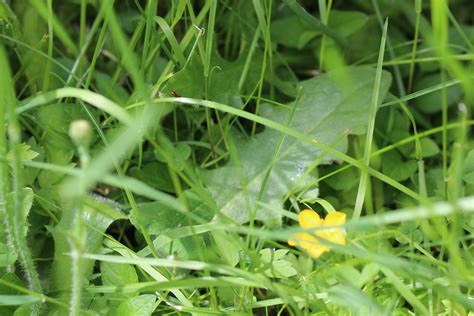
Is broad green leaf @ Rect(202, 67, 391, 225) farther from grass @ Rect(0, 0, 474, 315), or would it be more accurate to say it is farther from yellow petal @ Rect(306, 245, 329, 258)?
yellow petal @ Rect(306, 245, 329, 258)

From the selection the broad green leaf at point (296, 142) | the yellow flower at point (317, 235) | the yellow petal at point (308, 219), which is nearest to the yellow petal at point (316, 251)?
the yellow flower at point (317, 235)

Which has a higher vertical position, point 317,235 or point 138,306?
point 317,235

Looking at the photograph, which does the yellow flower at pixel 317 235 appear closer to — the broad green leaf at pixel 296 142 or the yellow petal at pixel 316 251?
the yellow petal at pixel 316 251

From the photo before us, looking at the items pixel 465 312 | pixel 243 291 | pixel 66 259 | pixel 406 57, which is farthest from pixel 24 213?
pixel 406 57

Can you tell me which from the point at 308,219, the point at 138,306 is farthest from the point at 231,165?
the point at 138,306

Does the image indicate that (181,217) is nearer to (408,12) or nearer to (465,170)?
(465,170)

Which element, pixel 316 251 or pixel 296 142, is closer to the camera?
pixel 316 251

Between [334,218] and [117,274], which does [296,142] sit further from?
[117,274]

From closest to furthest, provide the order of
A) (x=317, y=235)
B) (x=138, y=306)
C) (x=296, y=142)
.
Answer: (x=317, y=235)
(x=138, y=306)
(x=296, y=142)
